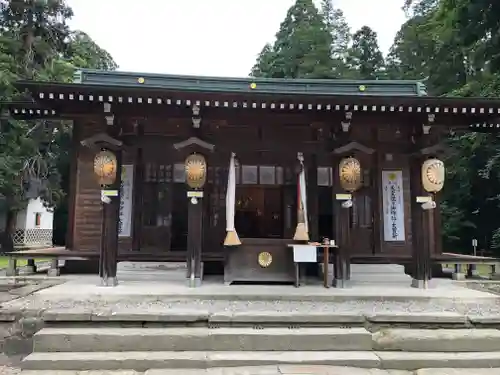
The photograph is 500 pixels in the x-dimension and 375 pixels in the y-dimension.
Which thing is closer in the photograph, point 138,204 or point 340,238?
point 340,238

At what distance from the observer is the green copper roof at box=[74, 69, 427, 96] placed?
10203mm

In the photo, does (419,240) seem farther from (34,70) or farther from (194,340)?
(34,70)

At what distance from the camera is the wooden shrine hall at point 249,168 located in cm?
699

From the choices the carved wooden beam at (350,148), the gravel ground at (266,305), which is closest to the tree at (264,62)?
the carved wooden beam at (350,148)

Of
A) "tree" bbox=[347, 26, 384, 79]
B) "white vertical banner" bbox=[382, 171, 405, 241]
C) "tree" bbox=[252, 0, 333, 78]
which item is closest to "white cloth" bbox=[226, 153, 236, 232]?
"white vertical banner" bbox=[382, 171, 405, 241]

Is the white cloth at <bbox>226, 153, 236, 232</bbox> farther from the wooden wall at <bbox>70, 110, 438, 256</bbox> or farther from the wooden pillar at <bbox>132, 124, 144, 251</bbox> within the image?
the wooden pillar at <bbox>132, 124, 144, 251</bbox>

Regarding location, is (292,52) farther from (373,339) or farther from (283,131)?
(373,339)

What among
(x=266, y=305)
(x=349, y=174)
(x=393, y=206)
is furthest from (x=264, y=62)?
(x=266, y=305)

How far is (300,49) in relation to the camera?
102 feet

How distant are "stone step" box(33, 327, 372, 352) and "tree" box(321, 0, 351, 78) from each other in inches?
1165

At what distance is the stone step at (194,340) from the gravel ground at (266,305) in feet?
1.91

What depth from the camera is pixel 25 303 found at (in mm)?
5754

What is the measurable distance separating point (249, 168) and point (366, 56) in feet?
89.5

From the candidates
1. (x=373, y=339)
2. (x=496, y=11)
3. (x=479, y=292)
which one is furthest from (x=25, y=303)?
(x=496, y=11)
